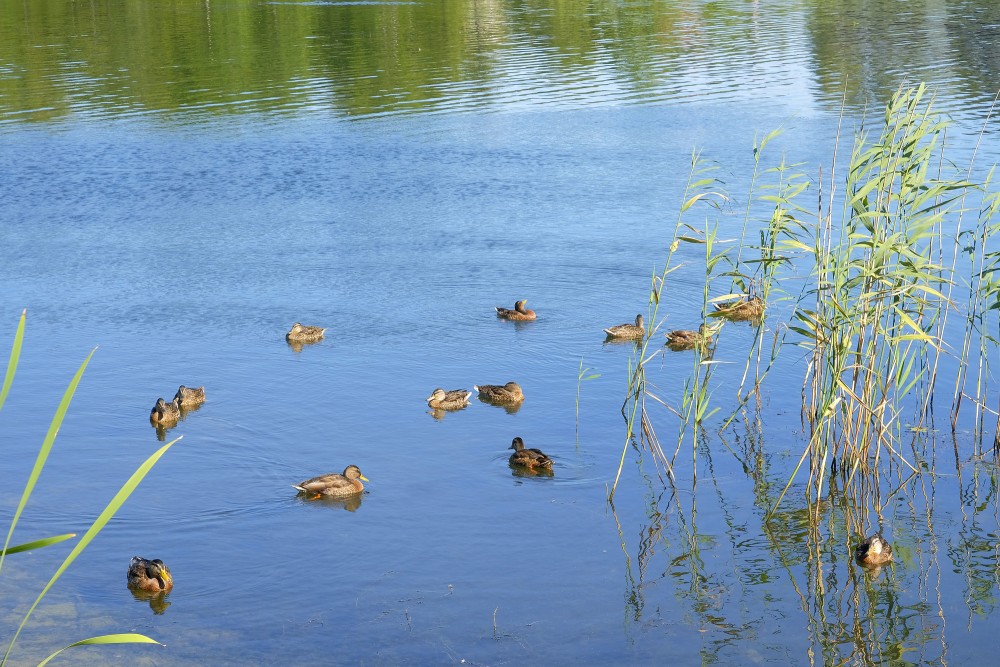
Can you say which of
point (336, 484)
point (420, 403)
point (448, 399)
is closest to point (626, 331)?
point (448, 399)

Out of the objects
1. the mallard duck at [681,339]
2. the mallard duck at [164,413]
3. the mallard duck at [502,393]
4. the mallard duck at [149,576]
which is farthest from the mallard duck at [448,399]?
the mallard duck at [149,576]

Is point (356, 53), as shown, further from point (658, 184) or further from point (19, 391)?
point (19, 391)

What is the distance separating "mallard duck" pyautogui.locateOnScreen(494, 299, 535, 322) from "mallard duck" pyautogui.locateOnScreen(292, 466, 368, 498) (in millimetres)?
4085

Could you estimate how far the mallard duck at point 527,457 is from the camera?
9227mm

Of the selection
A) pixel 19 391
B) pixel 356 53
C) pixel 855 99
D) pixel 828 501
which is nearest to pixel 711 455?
pixel 828 501

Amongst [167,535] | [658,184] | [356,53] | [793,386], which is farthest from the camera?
[356,53]

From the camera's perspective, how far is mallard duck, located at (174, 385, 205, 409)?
1045cm

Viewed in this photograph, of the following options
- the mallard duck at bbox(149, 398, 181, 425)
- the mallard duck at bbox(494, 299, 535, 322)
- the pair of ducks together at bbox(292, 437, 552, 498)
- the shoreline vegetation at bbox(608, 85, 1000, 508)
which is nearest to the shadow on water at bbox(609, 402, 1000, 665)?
the shoreline vegetation at bbox(608, 85, 1000, 508)

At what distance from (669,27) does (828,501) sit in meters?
31.8

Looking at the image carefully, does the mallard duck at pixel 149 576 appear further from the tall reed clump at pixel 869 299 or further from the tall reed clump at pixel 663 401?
the tall reed clump at pixel 869 299

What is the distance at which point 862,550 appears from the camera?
785cm

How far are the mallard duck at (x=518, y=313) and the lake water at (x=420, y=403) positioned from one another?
117 mm

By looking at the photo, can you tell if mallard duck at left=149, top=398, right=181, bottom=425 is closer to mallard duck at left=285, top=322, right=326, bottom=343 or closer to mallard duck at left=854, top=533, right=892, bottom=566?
mallard duck at left=285, top=322, right=326, bottom=343

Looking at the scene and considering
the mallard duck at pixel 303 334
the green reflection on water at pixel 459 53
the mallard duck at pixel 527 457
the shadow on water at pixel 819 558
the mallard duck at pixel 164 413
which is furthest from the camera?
the green reflection on water at pixel 459 53
